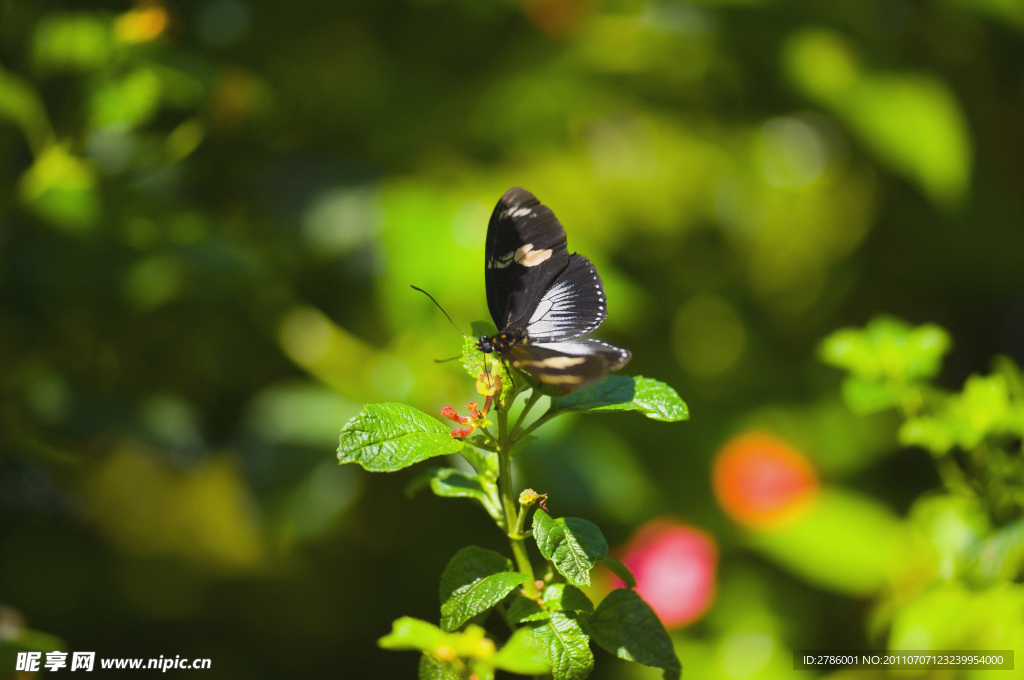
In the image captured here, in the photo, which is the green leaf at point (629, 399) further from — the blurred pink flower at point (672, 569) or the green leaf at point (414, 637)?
the blurred pink flower at point (672, 569)

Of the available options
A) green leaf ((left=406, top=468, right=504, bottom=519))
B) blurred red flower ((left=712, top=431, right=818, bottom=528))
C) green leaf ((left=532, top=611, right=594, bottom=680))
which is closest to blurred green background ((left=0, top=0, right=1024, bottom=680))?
blurred red flower ((left=712, top=431, right=818, bottom=528))

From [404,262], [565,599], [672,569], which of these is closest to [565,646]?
[565,599]

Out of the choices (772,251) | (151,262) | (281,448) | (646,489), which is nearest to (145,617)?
(281,448)

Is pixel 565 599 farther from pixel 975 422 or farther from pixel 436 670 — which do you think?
pixel 975 422

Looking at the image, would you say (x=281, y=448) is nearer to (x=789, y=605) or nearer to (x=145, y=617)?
(x=145, y=617)

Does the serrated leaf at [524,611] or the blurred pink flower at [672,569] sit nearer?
the serrated leaf at [524,611]

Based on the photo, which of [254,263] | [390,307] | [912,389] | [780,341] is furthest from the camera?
[780,341]

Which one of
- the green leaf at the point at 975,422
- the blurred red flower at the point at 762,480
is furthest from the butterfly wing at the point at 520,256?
the blurred red flower at the point at 762,480
